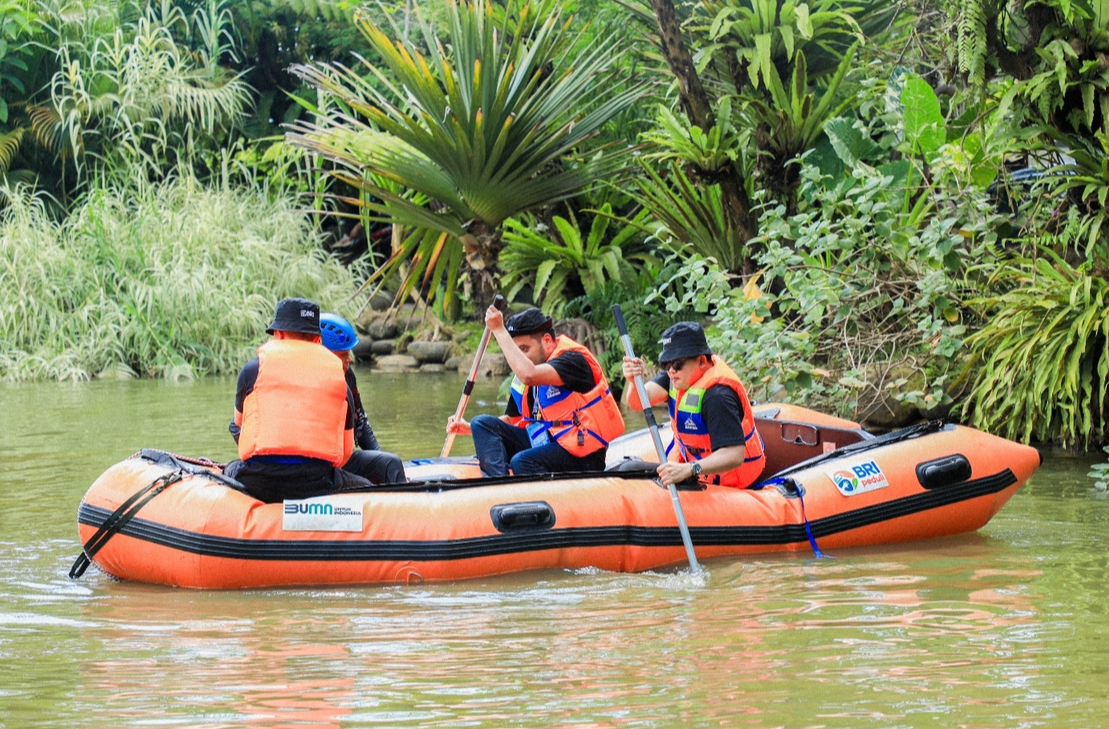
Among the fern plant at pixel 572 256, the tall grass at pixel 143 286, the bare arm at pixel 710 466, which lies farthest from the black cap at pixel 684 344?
the tall grass at pixel 143 286

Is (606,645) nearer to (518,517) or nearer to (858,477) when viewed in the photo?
(518,517)

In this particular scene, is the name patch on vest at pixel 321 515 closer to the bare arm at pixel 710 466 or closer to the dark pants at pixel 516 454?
the dark pants at pixel 516 454

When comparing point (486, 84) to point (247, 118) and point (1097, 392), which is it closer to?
point (1097, 392)

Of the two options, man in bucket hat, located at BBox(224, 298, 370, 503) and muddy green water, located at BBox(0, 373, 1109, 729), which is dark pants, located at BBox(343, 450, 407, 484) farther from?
muddy green water, located at BBox(0, 373, 1109, 729)

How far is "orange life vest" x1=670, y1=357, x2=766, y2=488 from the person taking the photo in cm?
604

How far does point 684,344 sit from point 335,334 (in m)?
1.75

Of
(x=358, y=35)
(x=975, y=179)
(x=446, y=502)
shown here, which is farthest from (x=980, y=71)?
(x=358, y=35)

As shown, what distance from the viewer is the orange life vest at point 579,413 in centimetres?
646

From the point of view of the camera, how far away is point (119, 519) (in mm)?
5578

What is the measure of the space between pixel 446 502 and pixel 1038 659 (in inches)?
103

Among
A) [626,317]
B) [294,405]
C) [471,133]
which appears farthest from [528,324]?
[626,317]

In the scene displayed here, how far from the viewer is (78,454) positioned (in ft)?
31.5

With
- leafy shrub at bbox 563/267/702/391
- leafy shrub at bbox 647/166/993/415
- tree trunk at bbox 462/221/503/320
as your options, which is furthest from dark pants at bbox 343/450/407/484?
leafy shrub at bbox 563/267/702/391

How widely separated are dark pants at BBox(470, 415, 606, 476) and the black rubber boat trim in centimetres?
57
